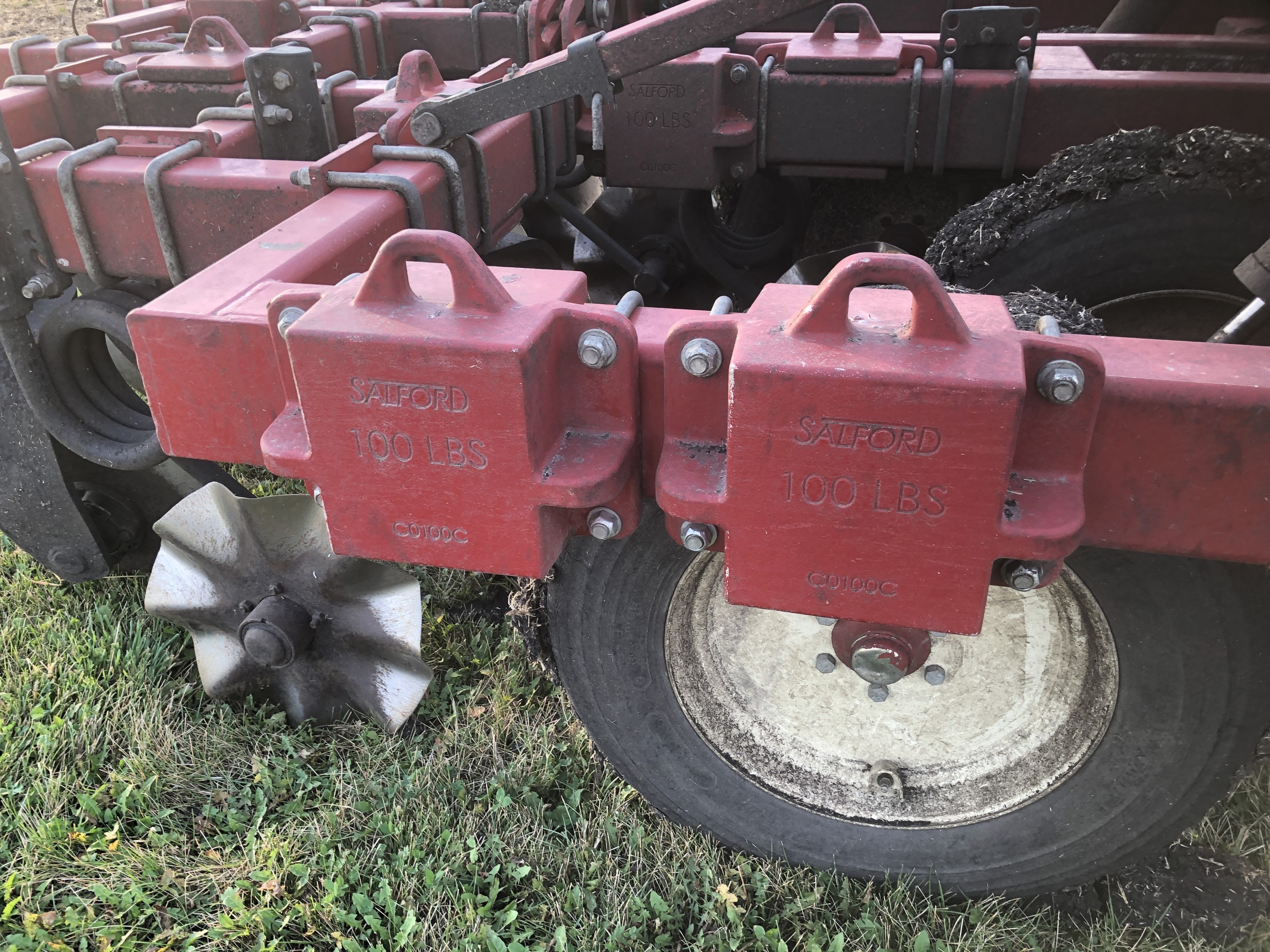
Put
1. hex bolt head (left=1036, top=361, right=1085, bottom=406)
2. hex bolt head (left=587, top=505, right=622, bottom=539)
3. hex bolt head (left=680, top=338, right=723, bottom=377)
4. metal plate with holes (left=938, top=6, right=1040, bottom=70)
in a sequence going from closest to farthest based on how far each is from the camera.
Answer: hex bolt head (left=1036, top=361, right=1085, bottom=406)
hex bolt head (left=680, top=338, right=723, bottom=377)
hex bolt head (left=587, top=505, right=622, bottom=539)
metal plate with holes (left=938, top=6, right=1040, bottom=70)

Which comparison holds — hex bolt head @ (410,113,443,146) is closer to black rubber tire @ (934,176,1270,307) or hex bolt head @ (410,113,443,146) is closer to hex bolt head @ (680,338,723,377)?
hex bolt head @ (680,338,723,377)

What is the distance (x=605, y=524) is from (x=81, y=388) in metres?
1.43

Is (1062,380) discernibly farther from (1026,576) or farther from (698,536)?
(698,536)

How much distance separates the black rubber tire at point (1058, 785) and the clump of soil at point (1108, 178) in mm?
726

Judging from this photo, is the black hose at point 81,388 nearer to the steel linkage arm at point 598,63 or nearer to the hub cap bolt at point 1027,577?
the steel linkage arm at point 598,63

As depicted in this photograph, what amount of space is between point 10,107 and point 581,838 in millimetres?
2235

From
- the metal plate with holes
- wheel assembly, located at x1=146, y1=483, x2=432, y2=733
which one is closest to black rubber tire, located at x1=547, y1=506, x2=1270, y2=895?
wheel assembly, located at x1=146, y1=483, x2=432, y2=733

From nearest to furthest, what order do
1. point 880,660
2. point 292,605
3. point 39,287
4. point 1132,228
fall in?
1. point 880,660
2. point 1132,228
3. point 39,287
4. point 292,605

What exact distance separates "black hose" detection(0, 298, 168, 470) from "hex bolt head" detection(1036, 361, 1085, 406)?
1679 millimetres

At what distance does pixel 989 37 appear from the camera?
233cm

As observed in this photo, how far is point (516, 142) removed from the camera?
2.34 meters

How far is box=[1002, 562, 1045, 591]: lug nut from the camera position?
4.25 feet

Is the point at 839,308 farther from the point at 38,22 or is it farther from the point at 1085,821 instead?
the point at 38,22

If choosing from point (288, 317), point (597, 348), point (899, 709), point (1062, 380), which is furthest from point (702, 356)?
point (899, 709)
